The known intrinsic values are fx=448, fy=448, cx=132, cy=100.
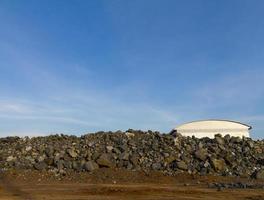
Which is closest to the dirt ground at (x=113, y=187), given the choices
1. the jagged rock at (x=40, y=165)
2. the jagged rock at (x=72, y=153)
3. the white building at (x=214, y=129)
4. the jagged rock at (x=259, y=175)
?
the jagged rock at (x=40, y=165)

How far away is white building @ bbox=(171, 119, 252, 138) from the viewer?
149 feet

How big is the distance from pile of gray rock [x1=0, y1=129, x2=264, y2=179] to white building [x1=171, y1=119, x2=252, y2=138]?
11.8m

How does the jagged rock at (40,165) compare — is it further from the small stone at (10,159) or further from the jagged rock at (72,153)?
the small stone at (10,159)

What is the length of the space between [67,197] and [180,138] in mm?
14542

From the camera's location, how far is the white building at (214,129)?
4531 centimetres

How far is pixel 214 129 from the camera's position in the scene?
45500mm

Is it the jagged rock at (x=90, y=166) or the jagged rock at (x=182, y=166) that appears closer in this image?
the jagged rock at (x=90, y=166)

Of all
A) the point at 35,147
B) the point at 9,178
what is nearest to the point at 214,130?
the point at 35,147

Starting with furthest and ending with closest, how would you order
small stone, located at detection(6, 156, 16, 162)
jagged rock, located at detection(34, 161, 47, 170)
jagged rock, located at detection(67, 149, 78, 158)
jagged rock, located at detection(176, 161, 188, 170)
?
1. small stone, located at detection(6, 156, 16, 162)
2. jagged rock, located at detection(67, 149, 78, 158)
3. jagged rock, located at detection(34, 161, 47, 170)
4. jagged rock, located at detection(176, 161, 188, 170)

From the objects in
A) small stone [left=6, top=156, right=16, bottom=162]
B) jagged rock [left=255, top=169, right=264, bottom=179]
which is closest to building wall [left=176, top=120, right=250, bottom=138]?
jagged rock [left=255, top=169, right=264, bottom=179]

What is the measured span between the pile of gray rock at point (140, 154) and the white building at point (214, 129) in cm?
1177

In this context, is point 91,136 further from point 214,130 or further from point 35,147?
point 214,130

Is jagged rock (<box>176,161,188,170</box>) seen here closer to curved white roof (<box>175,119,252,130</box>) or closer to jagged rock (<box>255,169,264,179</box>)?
jagged rock (<box>255,169,264,179</box>)

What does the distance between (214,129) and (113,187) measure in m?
24.4
